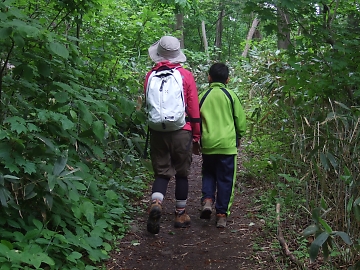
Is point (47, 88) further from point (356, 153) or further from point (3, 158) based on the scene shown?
point (356, 153)

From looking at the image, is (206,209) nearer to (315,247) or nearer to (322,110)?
(322,110)

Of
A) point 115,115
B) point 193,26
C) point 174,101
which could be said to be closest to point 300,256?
point 174,101

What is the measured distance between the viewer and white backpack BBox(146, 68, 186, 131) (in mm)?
3844

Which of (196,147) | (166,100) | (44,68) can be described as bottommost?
(196,147)

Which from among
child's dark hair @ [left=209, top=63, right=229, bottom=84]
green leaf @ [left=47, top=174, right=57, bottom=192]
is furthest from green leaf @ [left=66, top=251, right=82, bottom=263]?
child's dark hair @ [left=209, top=63, right=229, bottom=84]

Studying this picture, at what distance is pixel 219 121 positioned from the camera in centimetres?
431

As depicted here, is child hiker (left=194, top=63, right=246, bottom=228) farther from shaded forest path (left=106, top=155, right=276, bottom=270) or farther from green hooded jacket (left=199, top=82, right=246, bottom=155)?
shaded forest path (left=106, top=155, right=276, bottom=270)

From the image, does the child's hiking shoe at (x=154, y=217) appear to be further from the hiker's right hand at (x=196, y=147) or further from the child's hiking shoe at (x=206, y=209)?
the hiker's right hand at (x=196, y=147)

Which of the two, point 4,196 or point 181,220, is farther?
point 181,220

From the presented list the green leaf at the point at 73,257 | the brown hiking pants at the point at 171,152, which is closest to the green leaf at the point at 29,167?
the green leaf at the point at 73,257

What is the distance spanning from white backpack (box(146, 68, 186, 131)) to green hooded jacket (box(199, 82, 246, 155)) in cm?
46

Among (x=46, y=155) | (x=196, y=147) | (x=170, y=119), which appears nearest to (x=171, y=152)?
(x=196, y=147)

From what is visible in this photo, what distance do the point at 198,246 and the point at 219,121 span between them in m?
1.33

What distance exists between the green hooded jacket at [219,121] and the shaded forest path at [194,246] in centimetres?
83
